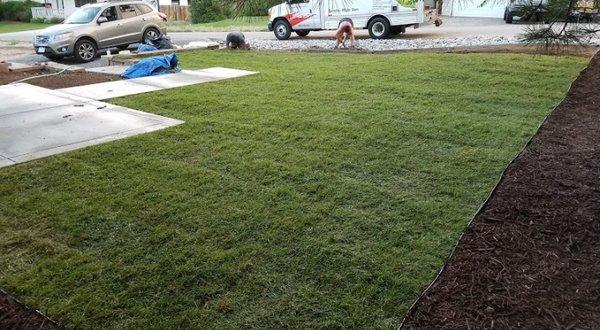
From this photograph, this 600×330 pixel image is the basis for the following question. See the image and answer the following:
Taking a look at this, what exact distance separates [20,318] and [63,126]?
4.34 meters

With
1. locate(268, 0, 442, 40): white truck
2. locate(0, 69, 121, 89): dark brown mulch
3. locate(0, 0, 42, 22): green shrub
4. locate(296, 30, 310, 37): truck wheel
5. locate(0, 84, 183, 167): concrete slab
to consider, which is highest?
locate(0, 0, 42, 22): green shrub

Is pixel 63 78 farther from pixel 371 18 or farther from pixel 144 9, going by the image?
pixel 371 18

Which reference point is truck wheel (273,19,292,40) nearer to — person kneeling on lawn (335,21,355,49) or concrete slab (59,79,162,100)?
person kneeling on lawn (335,21,355,49)

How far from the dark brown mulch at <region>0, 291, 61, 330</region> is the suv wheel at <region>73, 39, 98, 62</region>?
1311 centimetres

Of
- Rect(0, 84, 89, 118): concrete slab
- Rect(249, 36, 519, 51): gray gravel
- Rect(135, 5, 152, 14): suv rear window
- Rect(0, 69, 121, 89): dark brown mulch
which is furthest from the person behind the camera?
Rect(135, 5, 152, 14): suv rear window

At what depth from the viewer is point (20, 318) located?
284 centimetres

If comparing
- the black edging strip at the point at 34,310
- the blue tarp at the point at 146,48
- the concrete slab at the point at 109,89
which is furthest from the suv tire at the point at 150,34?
the black edging strip at the point at 34,310

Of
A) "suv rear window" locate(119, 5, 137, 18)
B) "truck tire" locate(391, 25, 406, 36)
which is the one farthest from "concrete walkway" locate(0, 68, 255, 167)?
"truck tire" locate(391, 25, 406, 36)

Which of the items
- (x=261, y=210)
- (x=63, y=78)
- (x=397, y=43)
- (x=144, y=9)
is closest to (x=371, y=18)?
(x=397, y=43)

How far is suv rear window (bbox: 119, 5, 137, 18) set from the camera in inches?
610

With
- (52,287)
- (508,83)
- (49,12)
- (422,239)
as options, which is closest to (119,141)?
(52,287)

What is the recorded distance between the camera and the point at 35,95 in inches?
346

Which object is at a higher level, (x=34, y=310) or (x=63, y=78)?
(x=63, y=78)

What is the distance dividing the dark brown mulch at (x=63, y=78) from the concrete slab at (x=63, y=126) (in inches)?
71.0
